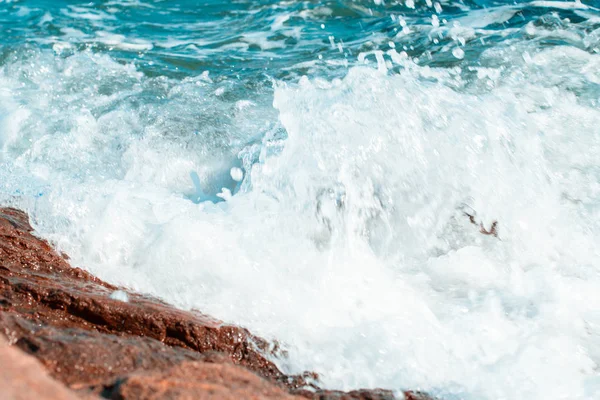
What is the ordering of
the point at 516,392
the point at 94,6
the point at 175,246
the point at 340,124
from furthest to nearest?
the point at 94,6 < the point at 340,124 < the point at 175,246 < the point at 516,392

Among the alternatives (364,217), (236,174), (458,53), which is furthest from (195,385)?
(458,53)

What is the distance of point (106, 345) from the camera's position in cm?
169

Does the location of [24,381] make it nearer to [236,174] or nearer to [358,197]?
[358,197]

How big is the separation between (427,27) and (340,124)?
3.49 m

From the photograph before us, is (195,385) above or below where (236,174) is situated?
above

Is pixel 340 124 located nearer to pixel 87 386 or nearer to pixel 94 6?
pixel 87 386

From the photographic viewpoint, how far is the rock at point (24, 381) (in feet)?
3.58

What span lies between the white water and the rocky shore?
0.45 feet

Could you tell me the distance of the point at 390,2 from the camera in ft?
25.1

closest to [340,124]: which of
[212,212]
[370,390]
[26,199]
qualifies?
[212,212]

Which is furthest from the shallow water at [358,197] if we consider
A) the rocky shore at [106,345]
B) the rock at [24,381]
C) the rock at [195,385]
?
the rock at [24,381]

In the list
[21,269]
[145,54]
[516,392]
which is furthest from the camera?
[145,54]

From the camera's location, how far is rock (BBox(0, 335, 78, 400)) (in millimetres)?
1092

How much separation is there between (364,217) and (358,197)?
0.10m
